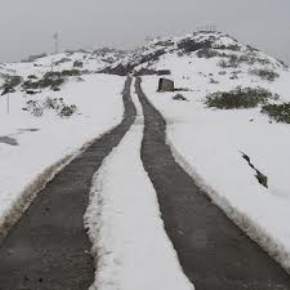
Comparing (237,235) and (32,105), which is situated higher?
(237,235)

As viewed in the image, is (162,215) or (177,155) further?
(177,155)

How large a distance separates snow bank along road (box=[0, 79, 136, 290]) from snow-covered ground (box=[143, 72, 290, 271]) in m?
2.57

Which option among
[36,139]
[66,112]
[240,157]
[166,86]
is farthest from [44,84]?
[240,157]

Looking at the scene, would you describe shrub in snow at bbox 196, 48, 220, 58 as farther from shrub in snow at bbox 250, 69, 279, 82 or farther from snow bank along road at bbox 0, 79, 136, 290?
snow bank along road at bbox 0, 79, 136, 290

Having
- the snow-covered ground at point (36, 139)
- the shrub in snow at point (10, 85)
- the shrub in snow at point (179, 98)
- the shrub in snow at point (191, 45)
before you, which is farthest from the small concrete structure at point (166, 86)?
the shrub in snow at point (191, 45)

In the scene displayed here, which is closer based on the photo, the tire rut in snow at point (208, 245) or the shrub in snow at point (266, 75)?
the tire rut in snow at point (208, 245)

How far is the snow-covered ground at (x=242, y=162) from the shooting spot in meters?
8.80

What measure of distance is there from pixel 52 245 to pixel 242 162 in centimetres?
748

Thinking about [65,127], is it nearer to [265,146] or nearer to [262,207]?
[265,146]

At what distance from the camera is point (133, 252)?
24.2 feet

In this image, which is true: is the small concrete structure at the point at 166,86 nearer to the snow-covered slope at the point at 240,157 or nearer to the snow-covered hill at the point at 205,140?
the snow-covered hill at the point at 205,140

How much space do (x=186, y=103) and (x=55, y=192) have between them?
87.5 ft

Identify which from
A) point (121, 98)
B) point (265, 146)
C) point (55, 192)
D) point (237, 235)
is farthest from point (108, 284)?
point (121, 98)

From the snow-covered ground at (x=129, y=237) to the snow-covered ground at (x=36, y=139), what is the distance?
1.32 metres
